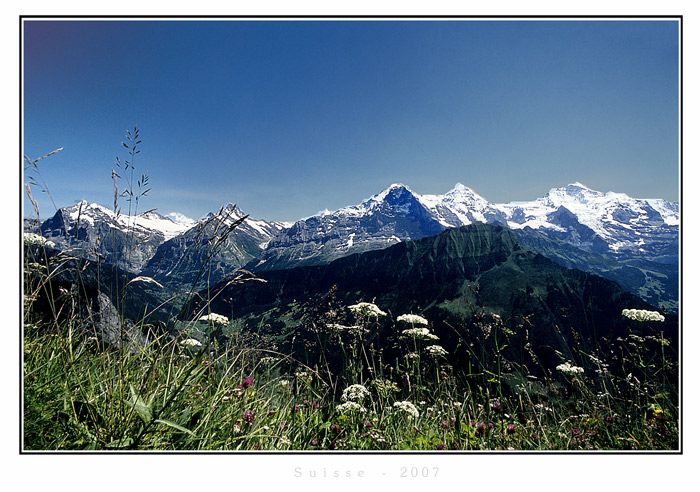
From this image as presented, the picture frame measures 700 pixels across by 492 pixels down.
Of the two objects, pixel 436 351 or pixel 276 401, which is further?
pixel 436 351

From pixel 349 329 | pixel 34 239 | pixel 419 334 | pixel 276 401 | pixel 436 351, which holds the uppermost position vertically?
pixel 34 239

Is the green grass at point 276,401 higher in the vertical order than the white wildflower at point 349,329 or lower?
lower

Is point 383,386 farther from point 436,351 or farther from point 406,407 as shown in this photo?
point 436,351

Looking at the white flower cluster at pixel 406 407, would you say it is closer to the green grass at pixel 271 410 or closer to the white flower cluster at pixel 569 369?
the green grass at pixel 271 410

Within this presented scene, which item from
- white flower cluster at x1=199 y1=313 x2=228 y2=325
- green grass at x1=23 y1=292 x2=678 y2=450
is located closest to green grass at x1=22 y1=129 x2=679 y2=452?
green grass at x1=23 y1=292 x2=678 y2=450

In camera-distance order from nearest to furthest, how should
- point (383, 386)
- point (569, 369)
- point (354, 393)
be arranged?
1. point (354, 393)
2. point (383, 386)
3. point (569, 369)

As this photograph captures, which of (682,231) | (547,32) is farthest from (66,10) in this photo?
(682,231)

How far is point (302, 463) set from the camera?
99.5 inches

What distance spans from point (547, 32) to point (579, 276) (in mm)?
215220

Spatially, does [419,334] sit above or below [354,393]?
above

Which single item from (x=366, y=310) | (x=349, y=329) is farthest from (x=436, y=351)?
(x=349, y=329)

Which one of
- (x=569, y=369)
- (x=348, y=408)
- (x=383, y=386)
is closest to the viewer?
(x=348, y=408)

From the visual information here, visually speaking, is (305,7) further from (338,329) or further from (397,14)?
(338,329)

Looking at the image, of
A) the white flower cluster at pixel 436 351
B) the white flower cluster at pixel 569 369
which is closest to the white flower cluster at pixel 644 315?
the white flower cluster at pixel 569 369
